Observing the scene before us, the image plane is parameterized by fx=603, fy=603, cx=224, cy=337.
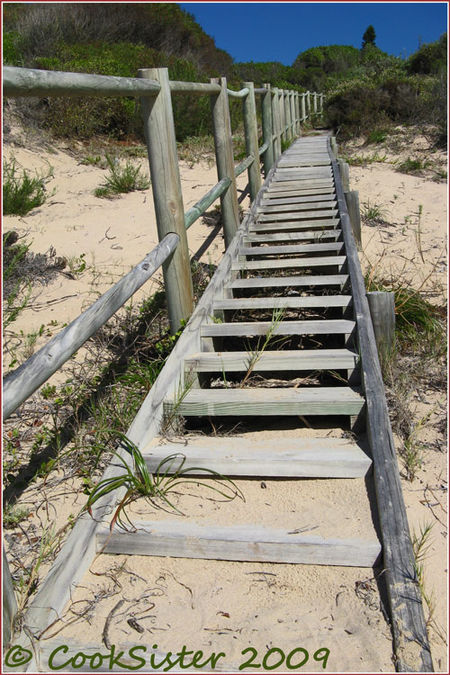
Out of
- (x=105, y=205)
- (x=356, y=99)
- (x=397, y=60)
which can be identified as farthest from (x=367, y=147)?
(x=397, y=60)

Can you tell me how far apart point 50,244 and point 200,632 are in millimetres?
A: 4682

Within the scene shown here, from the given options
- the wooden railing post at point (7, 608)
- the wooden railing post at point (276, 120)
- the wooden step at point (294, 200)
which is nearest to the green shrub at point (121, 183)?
the wooden step at point (294, 200)

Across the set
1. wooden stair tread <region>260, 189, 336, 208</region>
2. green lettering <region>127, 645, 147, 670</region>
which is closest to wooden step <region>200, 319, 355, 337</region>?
green lettering <region>127, 645, 147, 670</region>

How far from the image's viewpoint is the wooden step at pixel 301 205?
5.82m

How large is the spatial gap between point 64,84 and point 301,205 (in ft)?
13.4

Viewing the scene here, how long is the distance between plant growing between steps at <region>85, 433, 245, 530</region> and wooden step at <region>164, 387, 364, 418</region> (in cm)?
36

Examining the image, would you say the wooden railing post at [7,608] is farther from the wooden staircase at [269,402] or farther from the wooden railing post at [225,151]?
the wooden railing post at [225,151]

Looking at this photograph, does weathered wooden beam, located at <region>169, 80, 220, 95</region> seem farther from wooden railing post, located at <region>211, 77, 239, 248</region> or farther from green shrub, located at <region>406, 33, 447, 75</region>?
green shrub, located at <region>406, 33, 447, 75</region>

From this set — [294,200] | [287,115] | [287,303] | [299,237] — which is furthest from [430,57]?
[287,303]

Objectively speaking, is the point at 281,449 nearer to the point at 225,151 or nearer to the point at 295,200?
the point at 225,151

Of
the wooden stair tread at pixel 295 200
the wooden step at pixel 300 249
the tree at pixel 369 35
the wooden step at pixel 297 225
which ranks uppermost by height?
the tree at pixel 369 35

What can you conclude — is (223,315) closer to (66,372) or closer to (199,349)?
(199,349)

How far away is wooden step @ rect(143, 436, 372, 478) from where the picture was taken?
2.16m

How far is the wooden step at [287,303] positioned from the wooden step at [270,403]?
92 cm
